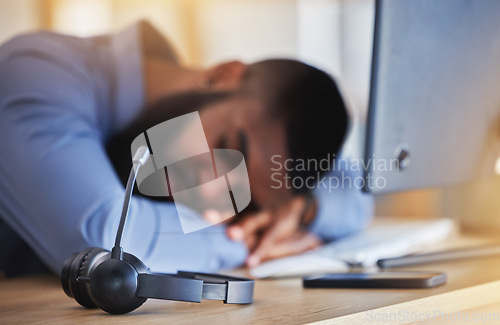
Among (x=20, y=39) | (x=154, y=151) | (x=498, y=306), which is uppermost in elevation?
(x=20, y=39)

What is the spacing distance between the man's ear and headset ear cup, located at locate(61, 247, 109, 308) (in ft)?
1.98

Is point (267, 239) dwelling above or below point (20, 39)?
below

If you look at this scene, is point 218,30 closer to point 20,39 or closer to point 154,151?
point 20,39

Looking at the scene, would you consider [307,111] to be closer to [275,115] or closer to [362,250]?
[275,115]

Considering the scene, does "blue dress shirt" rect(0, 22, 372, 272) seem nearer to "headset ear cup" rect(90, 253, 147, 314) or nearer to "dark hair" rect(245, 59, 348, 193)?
"headset ear cup" rect(90, 253, 147, 314)

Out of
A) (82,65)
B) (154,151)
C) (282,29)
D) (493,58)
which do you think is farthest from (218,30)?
(154,151)

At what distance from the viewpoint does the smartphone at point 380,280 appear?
65 centimetres

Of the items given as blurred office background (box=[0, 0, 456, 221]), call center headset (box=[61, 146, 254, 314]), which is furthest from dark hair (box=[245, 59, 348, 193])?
blurred office background (box=[0, 0, 456, 221])

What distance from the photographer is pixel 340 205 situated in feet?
4.01

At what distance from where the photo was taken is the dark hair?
98cm

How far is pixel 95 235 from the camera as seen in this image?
0.71 meters

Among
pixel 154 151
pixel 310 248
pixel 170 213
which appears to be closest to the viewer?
pixel 154 151

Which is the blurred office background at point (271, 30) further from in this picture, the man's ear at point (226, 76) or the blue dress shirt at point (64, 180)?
the blue dress shirt at point (64, 180)

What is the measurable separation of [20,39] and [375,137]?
0.61m
